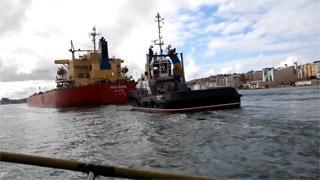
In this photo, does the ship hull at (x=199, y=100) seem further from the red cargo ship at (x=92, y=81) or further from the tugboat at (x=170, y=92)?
the red cargo ship at (x=92, y=81)

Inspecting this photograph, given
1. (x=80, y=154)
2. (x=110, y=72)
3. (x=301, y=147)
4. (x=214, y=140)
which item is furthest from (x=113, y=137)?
(x=110, y=72)

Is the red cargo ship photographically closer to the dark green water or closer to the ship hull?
the ship hull

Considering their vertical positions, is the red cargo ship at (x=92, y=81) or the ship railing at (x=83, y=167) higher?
the red cargo ship at (x=92, y=81)

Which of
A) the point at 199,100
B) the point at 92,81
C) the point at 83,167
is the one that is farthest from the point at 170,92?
the point at 92,81

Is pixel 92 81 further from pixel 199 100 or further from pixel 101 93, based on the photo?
pixel 199 100

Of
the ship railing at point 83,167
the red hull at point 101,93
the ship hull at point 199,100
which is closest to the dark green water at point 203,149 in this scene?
the ship railing at point 83,167

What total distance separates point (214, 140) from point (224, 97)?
1551 cm

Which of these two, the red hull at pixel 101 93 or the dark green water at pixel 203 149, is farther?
the red hull at pixel 101 93

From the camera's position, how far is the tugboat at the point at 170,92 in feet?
95.6

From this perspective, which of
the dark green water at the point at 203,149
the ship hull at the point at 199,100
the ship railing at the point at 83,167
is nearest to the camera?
the ship railing at the point at 83,167

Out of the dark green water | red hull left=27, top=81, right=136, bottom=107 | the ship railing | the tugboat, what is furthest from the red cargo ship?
the ship railing

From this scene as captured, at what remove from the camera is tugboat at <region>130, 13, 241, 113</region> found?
95.6 feet

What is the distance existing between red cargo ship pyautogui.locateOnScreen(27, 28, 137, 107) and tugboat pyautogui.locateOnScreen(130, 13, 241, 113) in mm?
11049

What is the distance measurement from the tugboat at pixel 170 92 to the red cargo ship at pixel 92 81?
11049 mm
